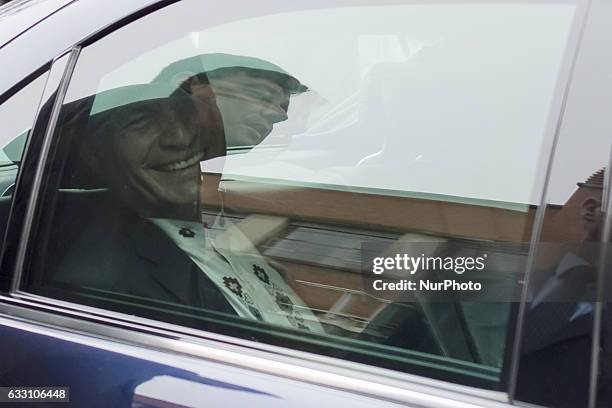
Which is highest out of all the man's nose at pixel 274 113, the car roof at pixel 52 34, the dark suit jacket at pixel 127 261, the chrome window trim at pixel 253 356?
the car roof at pixel 52 34

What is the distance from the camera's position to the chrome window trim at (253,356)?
1.13 metres

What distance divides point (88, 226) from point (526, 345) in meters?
0.91

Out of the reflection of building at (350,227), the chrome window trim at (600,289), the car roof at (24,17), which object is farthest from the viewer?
the car roof at (24,17)

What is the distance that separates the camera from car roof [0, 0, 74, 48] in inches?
62.4

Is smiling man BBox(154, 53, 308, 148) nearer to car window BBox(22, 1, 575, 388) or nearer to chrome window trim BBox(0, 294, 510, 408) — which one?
car window BBox(22, 1, 575, 388)

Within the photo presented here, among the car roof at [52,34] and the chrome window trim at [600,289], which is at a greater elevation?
the car roof at [52,34]

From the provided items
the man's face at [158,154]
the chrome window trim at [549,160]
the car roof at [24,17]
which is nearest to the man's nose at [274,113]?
the man's face at [158,154]

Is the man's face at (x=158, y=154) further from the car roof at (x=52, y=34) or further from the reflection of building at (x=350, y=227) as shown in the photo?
the car roof at (x=52, y=34)

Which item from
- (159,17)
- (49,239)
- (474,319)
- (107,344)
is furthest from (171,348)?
(159,17)

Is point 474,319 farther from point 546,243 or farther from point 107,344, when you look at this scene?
point 107,344

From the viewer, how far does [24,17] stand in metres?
1.64

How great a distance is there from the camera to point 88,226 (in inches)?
62.2

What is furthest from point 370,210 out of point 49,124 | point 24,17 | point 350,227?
point 24,17

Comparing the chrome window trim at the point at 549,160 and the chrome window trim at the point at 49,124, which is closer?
the chrome window trim at the point at 549,160
